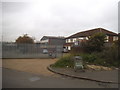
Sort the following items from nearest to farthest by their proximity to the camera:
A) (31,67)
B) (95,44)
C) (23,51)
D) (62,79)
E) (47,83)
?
(47,83)
(62,79)
(31,67)
(95,44)
(23,51)

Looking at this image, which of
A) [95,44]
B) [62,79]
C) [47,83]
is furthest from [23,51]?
[47,83]

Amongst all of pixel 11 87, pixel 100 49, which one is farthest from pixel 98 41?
pixel 11 87

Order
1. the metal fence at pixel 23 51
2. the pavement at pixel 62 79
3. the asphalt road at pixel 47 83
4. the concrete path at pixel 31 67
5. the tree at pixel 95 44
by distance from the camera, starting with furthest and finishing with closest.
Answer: the metal fence at pixel 23 51, the tree at pixel 95 44, the concrete path at pixel 31 67, the pavement at pixel 62 79, the asphalt road at pixel 47 83

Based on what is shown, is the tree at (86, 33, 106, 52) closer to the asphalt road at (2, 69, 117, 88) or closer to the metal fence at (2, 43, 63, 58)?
the metal fence at (2, 43, 63, 58)

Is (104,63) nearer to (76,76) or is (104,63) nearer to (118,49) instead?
(118,49)

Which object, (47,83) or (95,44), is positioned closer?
(47,83)

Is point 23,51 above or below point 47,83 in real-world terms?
above

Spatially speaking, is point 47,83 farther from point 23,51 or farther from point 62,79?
point 23,51

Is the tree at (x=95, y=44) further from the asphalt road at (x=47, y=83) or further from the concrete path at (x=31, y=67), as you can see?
the asphalt road at (x=47, y=83)

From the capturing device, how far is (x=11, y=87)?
19.6 feet

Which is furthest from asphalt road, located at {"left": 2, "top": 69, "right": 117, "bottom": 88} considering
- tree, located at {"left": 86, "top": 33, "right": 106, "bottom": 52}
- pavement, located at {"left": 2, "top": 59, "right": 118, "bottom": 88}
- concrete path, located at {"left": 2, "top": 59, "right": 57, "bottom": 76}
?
tree, located at {"left": 86, "top": 33, "right": 106, "bottom": 52}

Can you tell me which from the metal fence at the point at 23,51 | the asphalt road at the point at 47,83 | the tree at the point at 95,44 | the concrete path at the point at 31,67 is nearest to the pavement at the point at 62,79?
the asphalt road at the point at 47,83

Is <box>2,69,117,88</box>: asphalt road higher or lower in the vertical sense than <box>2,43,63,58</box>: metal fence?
lower

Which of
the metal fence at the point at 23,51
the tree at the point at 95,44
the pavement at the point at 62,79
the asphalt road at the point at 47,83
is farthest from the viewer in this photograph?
the metal fence at the point at 23,51
